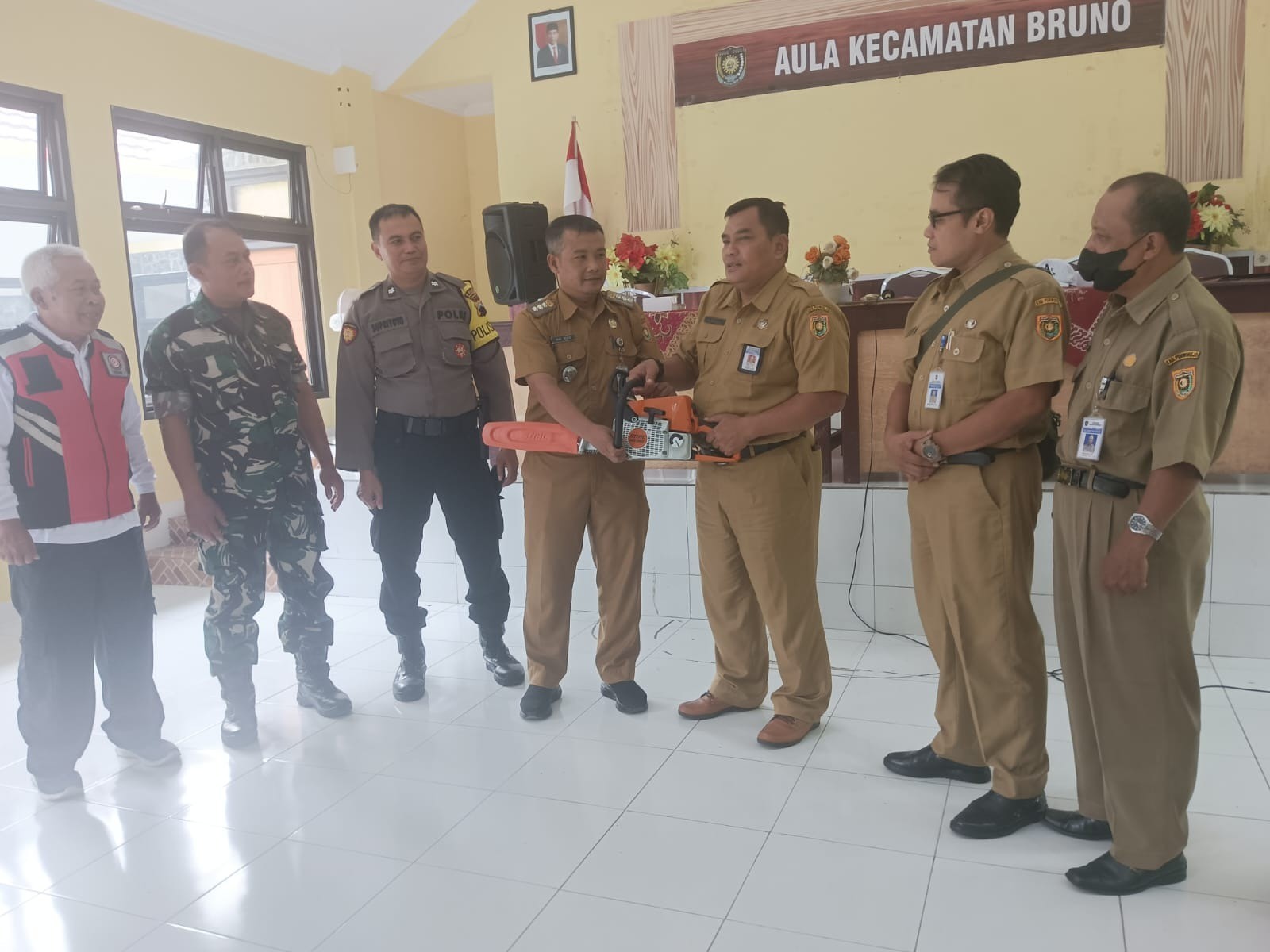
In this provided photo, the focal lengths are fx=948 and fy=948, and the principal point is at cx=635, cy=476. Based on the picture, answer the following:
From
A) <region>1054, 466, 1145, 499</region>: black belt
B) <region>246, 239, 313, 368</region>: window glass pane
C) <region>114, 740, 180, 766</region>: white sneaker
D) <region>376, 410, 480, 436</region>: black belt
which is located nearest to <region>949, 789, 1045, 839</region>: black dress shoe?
<region>1054, 466, 1145, 499</region>: black belt

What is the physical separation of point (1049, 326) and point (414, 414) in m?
1.90

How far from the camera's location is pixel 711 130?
6387 millimetres

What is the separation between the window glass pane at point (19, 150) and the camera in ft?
15.7

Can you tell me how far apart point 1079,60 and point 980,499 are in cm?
460

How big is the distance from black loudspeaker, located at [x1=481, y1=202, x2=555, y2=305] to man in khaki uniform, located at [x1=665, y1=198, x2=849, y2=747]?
9.42 ft

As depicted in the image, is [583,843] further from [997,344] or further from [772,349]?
[997,344]

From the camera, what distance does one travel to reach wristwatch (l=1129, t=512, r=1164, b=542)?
169 cm

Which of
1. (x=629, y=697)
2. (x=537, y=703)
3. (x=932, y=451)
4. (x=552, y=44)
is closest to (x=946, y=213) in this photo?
(x=932, y=451)

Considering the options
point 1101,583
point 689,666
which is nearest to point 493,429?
point 689,666

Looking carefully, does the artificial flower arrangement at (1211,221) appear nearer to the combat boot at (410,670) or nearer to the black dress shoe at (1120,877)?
the black dress shoe at (1120,877)

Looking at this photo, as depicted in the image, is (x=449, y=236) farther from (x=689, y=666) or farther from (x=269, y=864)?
(x=269, y=864)

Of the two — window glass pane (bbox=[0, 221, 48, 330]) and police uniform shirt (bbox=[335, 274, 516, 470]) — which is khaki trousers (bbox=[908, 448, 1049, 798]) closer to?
police uniform shirt (bbox=[335, 274, 516, 470])

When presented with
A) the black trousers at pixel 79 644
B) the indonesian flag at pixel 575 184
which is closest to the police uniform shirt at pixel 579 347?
the black trousers at pixel 79 644

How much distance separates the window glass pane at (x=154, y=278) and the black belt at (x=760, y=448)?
425 cm
